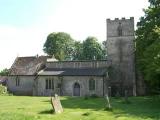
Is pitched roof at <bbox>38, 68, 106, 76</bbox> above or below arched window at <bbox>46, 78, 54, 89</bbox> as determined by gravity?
above

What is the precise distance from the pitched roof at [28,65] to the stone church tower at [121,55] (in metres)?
11.7

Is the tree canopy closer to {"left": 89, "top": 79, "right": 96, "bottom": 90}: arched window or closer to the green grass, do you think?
{"left": 89, "top": 79, "right": 96, "bottom": 90}: arched window

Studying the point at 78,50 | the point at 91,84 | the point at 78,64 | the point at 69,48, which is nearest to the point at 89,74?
the point at 91,84

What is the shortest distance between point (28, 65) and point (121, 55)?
51.8ft

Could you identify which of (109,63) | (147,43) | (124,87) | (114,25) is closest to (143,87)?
(124,87)

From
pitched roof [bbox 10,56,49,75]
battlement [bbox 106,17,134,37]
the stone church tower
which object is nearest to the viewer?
the stone church tower

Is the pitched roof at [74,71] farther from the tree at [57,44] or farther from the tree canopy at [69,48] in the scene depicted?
the tree at [57,44]

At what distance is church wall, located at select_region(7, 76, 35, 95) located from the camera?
55.5m

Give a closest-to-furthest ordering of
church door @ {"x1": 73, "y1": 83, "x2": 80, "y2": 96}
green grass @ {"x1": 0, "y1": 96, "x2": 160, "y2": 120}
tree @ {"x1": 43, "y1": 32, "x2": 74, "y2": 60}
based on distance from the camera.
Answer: green grass @ {"x1": 0, "y1": 96, "x2": 160, "y2": 120} < church door @ {"x1": 73, "y1": 83, "x2": 80, "y2": 96} < tree @ {"x1": 43, "y1": 32, "x2": 74, "y2": 60}

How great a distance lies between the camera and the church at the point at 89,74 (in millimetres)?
50781

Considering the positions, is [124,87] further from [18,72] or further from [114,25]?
[18,72]

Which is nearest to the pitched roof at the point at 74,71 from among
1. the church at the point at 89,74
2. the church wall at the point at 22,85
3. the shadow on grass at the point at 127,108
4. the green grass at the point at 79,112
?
the church at the point at 89,74

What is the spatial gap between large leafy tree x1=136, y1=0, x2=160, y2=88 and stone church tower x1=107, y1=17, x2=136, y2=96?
9.44m

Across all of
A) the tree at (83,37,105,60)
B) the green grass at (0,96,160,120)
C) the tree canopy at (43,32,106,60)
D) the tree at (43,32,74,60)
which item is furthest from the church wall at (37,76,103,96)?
the tree at (83,37,105,60)
